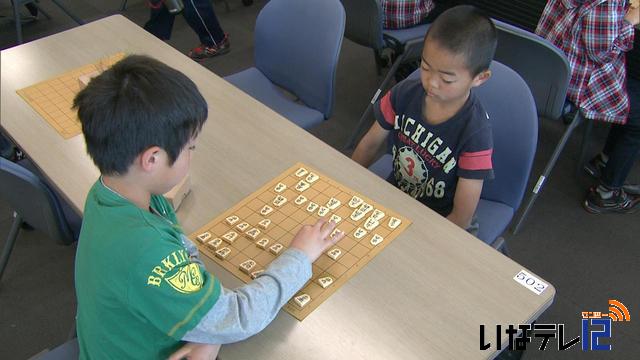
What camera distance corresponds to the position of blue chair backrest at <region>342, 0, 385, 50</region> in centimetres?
229

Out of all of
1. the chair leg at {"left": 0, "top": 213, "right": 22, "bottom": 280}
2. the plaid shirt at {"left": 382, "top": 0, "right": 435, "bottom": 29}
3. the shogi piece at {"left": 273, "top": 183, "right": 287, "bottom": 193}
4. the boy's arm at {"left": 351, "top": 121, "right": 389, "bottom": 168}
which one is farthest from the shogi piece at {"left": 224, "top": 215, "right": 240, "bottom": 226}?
the plaid shirt at {"left": 382, "top": 0, "right": 435, "bottom": 29}

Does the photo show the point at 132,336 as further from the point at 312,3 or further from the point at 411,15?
the point at 411,15

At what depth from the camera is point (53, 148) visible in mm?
1460

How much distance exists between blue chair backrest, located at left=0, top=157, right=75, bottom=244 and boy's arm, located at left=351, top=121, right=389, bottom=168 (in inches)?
34.8

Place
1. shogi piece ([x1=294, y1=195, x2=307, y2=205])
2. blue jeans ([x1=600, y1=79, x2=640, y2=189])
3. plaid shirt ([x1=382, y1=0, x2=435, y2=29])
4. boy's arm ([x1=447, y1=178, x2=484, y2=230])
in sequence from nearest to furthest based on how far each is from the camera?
shogi piece ([x1=294, y1=195, x2=307, y2=205])
boy's arm ([x1=447, y1=178, x2=484, y2=230])
blue jeans ([x1=600, y1=79, x2=640, y2=189])
plaid shirt ([x1=382, y1=0, x2=435, y2=29])

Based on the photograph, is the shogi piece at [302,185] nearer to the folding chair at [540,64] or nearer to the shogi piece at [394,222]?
the shogi piece at [394,222]

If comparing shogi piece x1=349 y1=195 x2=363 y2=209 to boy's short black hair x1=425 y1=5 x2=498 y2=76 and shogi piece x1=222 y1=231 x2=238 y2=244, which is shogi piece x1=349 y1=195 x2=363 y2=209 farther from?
boy's short black hair x1=425 y1=5 x2=498 y2=76

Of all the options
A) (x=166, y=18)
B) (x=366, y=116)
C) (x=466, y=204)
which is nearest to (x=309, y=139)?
(x=466, y=204)

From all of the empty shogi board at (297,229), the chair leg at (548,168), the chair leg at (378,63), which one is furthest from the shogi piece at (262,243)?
the chair leg at (378,63)

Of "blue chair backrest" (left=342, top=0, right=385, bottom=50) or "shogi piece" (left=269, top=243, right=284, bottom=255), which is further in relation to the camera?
"blue chair backrest" (left=342, top=0, right=385, bottom=50)

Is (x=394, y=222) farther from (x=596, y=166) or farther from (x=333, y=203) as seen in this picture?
(x=596, y=166)

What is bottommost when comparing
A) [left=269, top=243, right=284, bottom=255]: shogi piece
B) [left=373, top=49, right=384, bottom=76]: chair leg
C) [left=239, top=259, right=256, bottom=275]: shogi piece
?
[left=373, top=49, right=384, bottom=76]: chair leg

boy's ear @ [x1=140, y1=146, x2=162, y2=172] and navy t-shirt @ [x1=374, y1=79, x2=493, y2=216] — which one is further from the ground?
boy's ear @ [x1=140, y1=146, x2=162, y2=172]

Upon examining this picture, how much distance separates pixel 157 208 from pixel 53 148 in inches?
23.2
